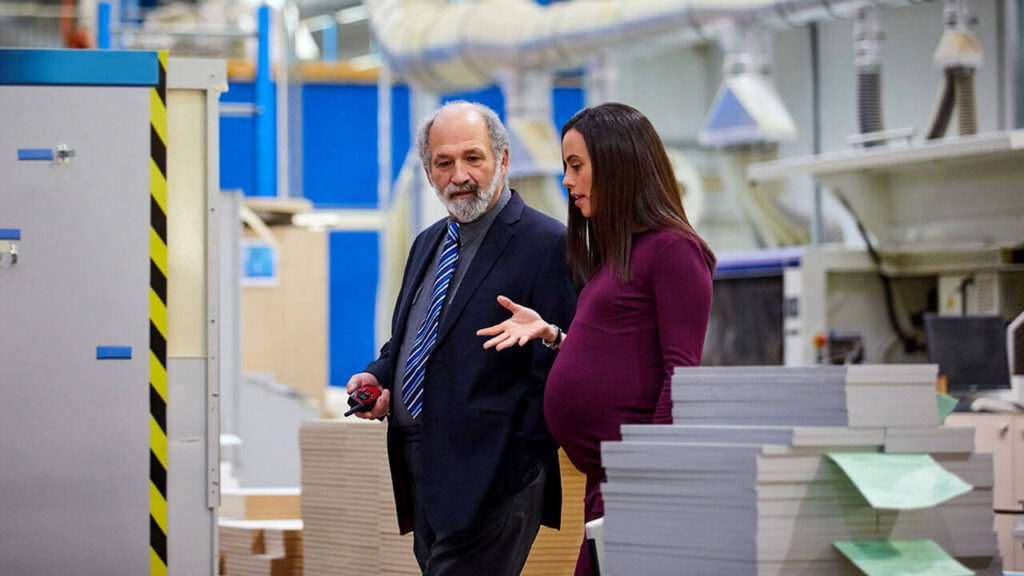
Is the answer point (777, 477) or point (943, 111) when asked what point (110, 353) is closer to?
point (777, 477)

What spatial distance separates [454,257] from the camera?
3.06 m

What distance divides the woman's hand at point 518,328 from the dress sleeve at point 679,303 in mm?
258

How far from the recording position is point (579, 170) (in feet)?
8.82

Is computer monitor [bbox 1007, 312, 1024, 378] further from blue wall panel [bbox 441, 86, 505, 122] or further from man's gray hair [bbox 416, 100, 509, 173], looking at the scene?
blue wall panel [bbox 441, 86, 505, 122]

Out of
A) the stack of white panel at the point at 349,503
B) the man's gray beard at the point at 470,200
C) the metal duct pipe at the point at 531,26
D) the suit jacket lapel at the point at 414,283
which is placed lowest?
the stack of white panel at the point at 349,503

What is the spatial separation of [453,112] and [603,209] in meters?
0.49

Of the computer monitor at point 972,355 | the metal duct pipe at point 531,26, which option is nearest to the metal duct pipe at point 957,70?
the metal duct pipe at point 531,26

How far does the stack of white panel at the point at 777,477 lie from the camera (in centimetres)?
211

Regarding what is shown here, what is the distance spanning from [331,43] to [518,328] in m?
13.0

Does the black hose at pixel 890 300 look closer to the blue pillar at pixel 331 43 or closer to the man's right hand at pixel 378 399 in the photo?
the man's right hand at pixel 378 399

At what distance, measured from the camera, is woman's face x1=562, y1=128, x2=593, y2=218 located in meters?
2.68

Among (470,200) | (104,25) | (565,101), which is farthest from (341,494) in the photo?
(565,101)

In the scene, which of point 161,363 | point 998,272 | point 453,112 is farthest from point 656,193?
point 998,272

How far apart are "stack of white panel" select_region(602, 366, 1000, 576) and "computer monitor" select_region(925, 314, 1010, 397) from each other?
4112 mm
